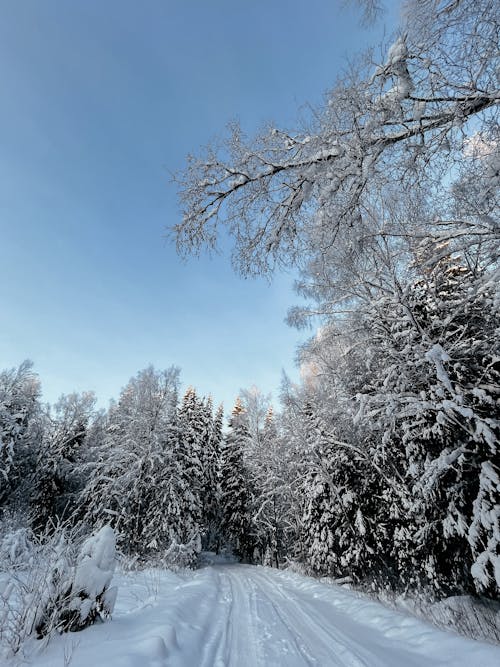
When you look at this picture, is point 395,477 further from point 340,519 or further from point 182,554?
point 182,554

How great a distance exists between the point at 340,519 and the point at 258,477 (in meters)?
9.99

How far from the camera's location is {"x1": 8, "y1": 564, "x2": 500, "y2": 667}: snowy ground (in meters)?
3.16

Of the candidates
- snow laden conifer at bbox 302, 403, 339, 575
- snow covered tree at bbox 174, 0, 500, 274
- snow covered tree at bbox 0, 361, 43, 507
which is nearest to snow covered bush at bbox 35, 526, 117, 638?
snow covered tree at bbox 174, 0, 500, 274

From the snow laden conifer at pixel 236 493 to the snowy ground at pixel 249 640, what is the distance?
59.7 feet

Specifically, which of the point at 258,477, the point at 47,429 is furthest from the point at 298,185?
the point at 47,429

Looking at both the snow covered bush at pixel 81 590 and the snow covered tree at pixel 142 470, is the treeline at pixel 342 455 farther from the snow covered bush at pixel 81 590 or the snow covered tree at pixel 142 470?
the snow covered bush at pixel 81 590

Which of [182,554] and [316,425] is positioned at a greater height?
[316,425]

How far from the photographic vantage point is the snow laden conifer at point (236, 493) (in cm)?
2536

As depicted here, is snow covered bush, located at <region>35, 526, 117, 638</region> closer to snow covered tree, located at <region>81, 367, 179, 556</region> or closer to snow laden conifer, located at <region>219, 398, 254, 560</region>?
snow covered tree, located at <region>81, 367, 179, 556</region>

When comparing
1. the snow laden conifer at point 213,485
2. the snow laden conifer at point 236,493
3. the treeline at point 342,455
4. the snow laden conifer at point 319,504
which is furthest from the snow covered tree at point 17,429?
the snow laden conifer at point 319,504

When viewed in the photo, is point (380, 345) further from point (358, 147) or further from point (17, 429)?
point (17, 429)

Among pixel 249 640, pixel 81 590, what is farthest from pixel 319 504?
pixel 81 590

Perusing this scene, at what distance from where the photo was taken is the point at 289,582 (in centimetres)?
1322

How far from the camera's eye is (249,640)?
462cm
